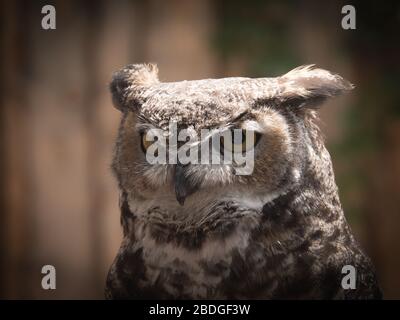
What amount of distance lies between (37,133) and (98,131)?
210 mm

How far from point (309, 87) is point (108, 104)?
102 centimetres

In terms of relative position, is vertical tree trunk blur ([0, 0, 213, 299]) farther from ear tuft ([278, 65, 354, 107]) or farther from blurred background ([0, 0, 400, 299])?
ear tuft ([278, 65, 354, 107])

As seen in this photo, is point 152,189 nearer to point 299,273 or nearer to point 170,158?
point 170,158

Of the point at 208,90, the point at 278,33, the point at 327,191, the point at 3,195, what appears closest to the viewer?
the point at 208,90

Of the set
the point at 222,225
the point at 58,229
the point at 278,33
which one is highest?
the point at 278,33

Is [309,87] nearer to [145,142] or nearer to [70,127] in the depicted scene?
[145,142]

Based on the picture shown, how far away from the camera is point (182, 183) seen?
3.29ft

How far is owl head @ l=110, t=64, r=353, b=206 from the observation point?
100 centimetres

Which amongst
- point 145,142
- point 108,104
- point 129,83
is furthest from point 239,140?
point 108,104

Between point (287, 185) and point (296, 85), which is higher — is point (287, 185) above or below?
below

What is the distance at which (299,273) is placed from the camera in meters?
1.07

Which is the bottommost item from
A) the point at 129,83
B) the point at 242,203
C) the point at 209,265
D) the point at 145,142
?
the point at 209,265

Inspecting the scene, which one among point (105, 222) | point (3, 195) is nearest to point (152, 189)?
point (105, 222)

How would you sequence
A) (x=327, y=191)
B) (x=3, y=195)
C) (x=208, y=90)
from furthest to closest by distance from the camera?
1. (x=3, y=195)
2. (x=327, y=191)
3. (x=208, y=90)
